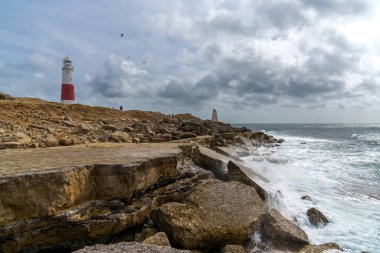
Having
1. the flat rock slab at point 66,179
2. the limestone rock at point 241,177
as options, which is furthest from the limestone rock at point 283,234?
the flat rock slab at point 66,179

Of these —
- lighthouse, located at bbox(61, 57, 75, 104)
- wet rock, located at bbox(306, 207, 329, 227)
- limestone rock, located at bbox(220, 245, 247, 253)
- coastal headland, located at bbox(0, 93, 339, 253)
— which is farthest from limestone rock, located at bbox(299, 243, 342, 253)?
lighthouse, located at bbox(61, 57, 75, 104)

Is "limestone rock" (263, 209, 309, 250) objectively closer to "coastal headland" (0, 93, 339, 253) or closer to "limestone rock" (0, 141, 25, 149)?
"coastal headland" (0, 93, 339, 253)

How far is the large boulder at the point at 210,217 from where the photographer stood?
5.46 m

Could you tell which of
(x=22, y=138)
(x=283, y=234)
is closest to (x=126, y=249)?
(x=283, y=234)

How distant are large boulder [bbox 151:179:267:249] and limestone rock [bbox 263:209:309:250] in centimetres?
27

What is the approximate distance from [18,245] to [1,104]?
13.4 m

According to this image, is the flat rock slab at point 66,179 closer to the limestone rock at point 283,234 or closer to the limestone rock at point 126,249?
the limestone rock at point 126,249

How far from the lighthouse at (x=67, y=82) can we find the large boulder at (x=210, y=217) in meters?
26.7

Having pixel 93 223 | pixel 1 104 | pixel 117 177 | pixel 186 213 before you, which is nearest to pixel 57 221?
pixel 93 223

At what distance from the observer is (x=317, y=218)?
7.57 m

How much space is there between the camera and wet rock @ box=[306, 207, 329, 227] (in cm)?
751

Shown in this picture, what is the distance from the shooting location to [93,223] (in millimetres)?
5023

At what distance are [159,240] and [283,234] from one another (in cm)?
261

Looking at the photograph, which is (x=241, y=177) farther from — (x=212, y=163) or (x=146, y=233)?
(x=146, y=233)
